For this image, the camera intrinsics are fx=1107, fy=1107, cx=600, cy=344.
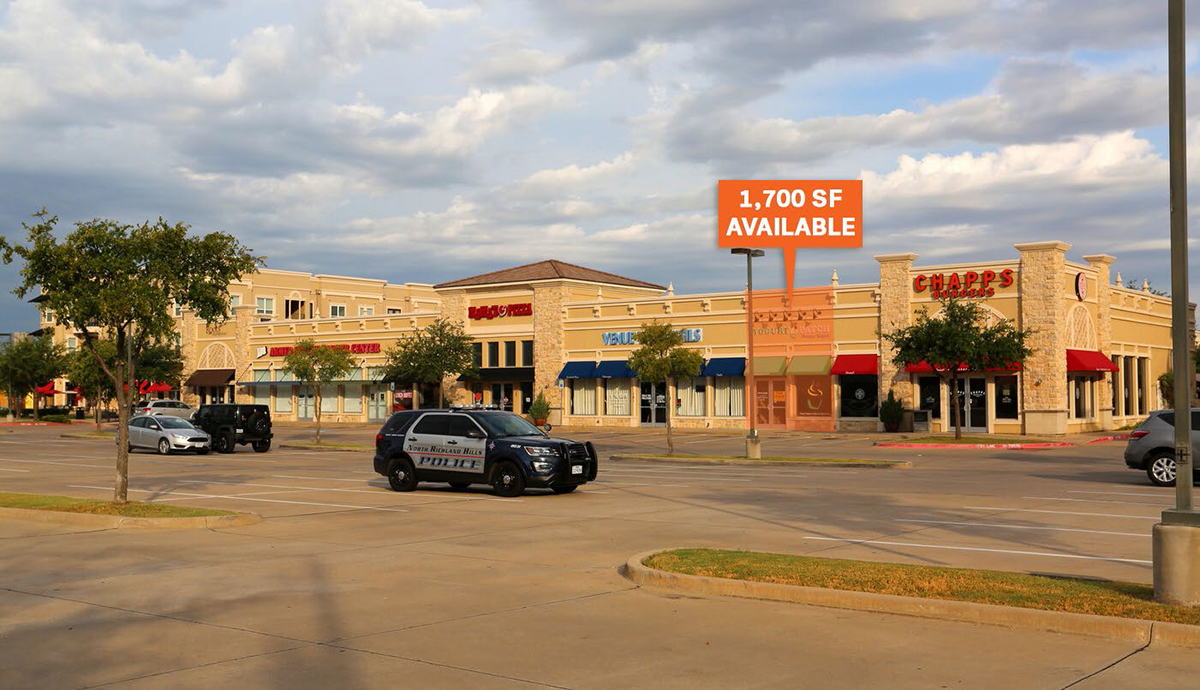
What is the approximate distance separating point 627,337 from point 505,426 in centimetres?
3781

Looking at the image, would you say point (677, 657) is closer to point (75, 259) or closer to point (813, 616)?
point (813, 616)

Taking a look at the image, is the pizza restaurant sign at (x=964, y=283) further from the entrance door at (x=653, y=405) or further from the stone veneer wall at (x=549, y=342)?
the stone veneer wall at (x=549, y=342)

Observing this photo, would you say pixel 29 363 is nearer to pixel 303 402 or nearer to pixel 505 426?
pixel 303 402

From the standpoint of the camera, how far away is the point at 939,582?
1049 cm

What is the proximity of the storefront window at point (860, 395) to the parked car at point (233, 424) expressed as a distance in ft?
87.4

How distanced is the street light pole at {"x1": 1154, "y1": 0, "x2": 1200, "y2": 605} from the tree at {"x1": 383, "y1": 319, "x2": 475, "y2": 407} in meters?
53.9

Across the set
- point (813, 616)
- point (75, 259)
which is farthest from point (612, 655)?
point (75, 259)

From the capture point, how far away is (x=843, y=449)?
133ft

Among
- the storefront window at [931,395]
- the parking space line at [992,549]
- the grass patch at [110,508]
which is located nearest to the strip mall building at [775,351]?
the storefront window at [931,395]

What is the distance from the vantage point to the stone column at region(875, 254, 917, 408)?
165 feet

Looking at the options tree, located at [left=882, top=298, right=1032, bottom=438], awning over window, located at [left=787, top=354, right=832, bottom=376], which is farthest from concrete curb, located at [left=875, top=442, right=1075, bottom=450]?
awning over window, located at [left=787, top=354, right=832, bottom=376]

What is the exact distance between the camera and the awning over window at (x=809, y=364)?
53.1 m

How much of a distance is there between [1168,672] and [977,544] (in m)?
6.69

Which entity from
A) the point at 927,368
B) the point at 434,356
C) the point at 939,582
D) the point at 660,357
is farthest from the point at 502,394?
the point at 939,582
